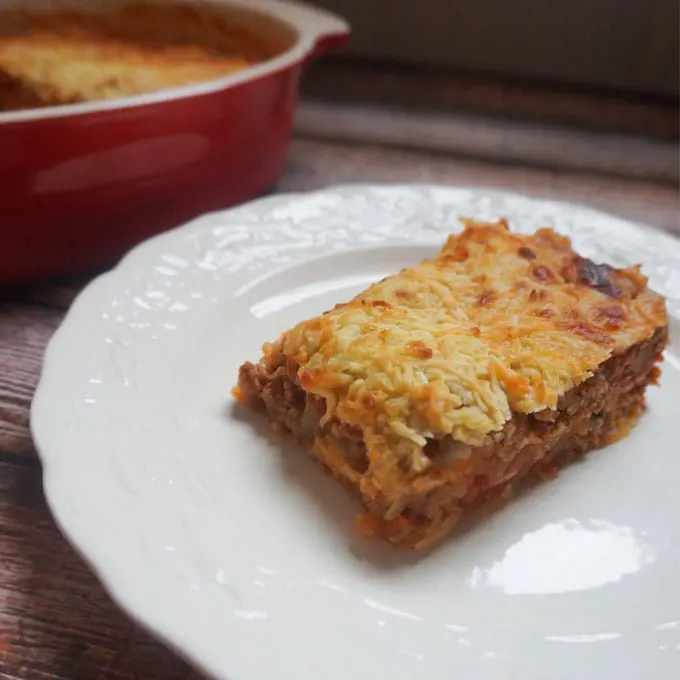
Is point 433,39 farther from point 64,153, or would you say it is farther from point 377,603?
point 377,603

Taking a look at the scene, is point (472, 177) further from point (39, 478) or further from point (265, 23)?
point (39, 478)

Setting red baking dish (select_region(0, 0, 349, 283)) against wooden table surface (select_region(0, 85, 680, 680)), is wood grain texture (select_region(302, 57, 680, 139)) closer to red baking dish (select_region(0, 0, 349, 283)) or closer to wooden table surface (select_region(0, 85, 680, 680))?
wooden table surface (select_region(0, 85, 680, 680))

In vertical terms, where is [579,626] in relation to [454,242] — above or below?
below

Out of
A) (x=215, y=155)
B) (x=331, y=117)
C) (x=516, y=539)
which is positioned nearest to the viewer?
(x=516, y=539)

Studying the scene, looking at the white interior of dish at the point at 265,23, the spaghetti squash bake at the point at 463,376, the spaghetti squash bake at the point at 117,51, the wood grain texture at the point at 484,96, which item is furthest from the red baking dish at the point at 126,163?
the wood grain texture at the point at 484,96

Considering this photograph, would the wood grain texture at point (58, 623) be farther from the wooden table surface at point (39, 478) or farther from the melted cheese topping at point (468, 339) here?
the melted cheese topping at point (468, 339)

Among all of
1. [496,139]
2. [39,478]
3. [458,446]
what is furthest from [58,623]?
[496,139]

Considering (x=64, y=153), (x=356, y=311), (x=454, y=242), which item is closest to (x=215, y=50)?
(x=64, y=153)

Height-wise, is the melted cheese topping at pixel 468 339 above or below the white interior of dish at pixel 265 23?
below

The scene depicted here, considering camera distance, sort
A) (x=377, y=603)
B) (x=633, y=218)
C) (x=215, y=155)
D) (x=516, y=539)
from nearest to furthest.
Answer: (x=377, y=603)
(x=516, y=539)
(x=215, y=155)
(x=633, y=218)
